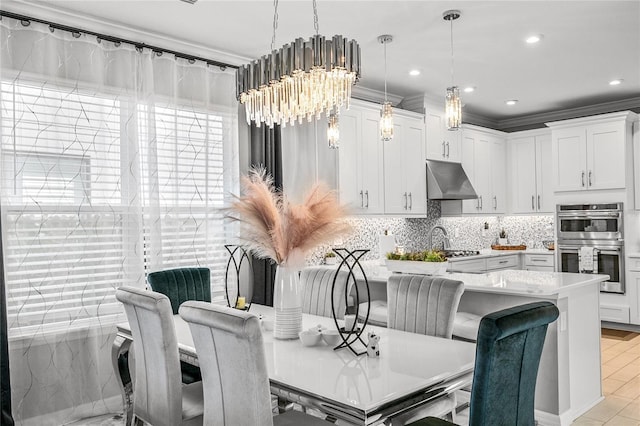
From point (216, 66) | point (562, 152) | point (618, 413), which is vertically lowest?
point (618, 413)

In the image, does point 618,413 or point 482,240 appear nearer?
point 618,413

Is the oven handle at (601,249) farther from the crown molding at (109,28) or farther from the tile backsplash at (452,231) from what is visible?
the crown molding at (109,28)

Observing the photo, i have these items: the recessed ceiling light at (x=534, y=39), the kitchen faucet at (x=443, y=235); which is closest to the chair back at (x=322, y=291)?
the recessed ceiling light at (x=534, y=39)

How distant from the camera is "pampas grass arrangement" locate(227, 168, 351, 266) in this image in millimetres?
2377

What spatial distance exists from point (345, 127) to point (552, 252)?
10.9 ft

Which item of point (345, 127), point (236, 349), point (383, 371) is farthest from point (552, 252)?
point (236, 349)

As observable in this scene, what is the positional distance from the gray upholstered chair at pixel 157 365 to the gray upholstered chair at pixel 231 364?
28 centimetres

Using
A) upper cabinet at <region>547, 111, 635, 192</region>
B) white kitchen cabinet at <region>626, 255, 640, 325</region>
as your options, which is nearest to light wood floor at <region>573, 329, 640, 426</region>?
white kitchen cabinet at <region>626, 255, 640, 325</region>

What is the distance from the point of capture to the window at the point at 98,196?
3.17m

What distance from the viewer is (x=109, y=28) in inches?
141

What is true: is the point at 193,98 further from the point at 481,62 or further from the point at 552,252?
the point at 552,252

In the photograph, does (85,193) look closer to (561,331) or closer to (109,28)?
(109,28)

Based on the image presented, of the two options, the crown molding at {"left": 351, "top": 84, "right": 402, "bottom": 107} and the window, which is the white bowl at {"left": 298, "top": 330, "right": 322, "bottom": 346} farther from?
the crown molding at {"left": 351, "top": 84, "right": 402, "bottom": 107}

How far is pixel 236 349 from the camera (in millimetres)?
1729
